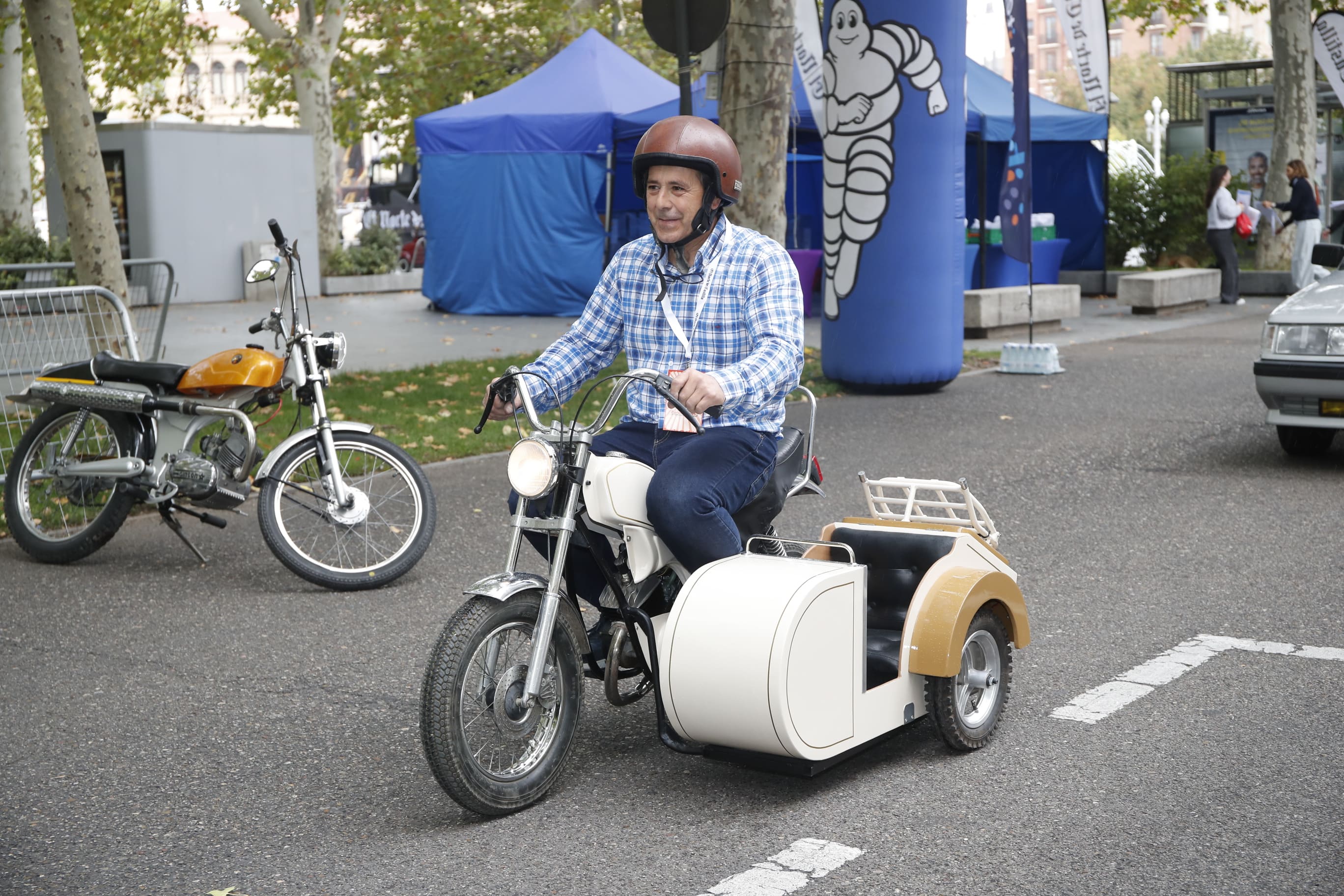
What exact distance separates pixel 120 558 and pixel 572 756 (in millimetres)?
3544

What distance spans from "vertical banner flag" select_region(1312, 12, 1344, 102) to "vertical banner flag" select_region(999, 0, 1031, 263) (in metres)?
10.3

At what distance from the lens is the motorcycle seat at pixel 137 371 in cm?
668

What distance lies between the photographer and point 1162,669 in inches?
195

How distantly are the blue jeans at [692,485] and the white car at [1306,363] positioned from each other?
5.22 metres

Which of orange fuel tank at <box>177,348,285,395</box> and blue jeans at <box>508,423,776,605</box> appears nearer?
blue jeans at <box>508,423,776,605</box>

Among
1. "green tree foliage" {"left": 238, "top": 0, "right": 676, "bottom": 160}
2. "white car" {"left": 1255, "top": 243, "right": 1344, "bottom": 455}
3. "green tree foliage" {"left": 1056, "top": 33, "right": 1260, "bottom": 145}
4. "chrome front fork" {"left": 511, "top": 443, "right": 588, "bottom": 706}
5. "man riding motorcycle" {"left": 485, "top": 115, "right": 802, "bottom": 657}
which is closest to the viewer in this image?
"chrome front fork" {"left": 511, "top": 443, "right": 588, "bottom": 706}

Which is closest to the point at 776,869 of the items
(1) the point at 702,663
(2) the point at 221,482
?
(1) the point at 702,663

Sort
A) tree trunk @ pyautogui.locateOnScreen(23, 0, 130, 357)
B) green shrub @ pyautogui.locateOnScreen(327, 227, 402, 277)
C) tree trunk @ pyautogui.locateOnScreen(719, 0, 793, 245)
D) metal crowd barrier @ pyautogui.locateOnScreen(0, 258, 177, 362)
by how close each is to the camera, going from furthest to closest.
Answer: green shrub @ pyautogui.locateOnScreen(327, 227, 402, 277) < tree trunk @ pyautogui.locateOnScreen(719, 0, 793, 245) < tree trunk @ pyautogui.locateOnScreen(23, 0, 130, 357) < metal crowd barrier @ pyautogui.locateOnScreen(0, 258, 177, 362)

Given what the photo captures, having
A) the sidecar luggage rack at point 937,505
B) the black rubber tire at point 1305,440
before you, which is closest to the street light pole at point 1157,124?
the black rubber tire at point 1305,440

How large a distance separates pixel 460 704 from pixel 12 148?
23840 millimetres

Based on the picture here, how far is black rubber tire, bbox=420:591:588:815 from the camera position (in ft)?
11.7

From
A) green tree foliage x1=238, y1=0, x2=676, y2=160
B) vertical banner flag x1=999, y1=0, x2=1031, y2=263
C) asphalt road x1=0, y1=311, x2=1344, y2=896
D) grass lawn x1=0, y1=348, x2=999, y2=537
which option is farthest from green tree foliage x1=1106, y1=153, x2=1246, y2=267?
asphalt road x1=0, y1=311, x2=1344, y2=896

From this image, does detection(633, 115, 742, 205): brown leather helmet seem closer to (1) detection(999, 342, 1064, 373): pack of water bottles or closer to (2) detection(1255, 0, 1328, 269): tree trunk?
(1) detection(999, 342, 1064, 373): pack of water bottles

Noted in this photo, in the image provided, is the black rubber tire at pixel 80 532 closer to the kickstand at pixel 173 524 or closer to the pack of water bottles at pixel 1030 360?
the kickstand at pixel 173 524
